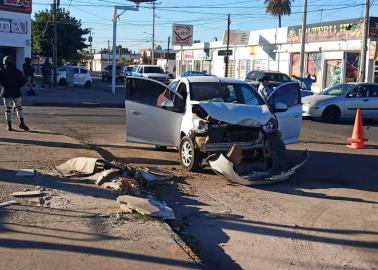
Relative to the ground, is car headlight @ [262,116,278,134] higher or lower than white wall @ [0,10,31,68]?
lower

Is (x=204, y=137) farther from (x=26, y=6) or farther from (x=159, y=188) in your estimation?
(x=26, y=6)

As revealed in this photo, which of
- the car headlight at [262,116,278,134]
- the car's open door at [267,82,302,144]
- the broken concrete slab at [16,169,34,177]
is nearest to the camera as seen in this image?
the broken concrete slab at [16,169,34,177]

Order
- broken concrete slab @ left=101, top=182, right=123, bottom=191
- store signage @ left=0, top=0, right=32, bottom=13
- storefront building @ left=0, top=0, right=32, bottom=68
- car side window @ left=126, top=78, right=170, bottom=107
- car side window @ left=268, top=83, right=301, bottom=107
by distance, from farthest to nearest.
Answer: store signage @ left=0, top=0, right=32, bottom=13 → storefront building @ left=0, top=0, right=32, bottom=68 → car side window @ left=268, top=83, right=301, bottom=107 → car side window @ left=126, top=78, right=170, bottom=107 → broken concrete slab @ left=101, top=182, right=123, bottom=191

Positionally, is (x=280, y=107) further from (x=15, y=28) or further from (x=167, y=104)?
(x=15, y=28)

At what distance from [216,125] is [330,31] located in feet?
107

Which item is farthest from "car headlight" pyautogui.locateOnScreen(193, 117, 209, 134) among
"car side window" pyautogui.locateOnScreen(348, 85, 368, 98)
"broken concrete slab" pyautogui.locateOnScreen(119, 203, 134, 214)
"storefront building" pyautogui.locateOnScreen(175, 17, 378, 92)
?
"storefront building" pyautogui.locateOnScreen(175, 17, 378, 92)

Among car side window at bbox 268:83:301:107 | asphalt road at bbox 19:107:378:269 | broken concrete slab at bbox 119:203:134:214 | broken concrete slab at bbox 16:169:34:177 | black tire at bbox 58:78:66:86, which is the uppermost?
car side window at bbox 268:83:301:107

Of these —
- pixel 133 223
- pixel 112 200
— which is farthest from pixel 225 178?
pixel 133 223

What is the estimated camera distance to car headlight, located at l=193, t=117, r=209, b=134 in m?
9.82

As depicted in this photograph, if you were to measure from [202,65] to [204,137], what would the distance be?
57.3 metres

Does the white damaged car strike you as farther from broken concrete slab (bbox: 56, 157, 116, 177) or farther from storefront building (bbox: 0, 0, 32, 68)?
storefront building (bbox: 0, 0, 32, 68)

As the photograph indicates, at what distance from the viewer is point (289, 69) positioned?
4575 cm

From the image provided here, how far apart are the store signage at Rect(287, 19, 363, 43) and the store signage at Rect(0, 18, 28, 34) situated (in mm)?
20009

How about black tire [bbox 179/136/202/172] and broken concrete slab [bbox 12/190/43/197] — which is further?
black tire [bbox 179/136/202/172]
